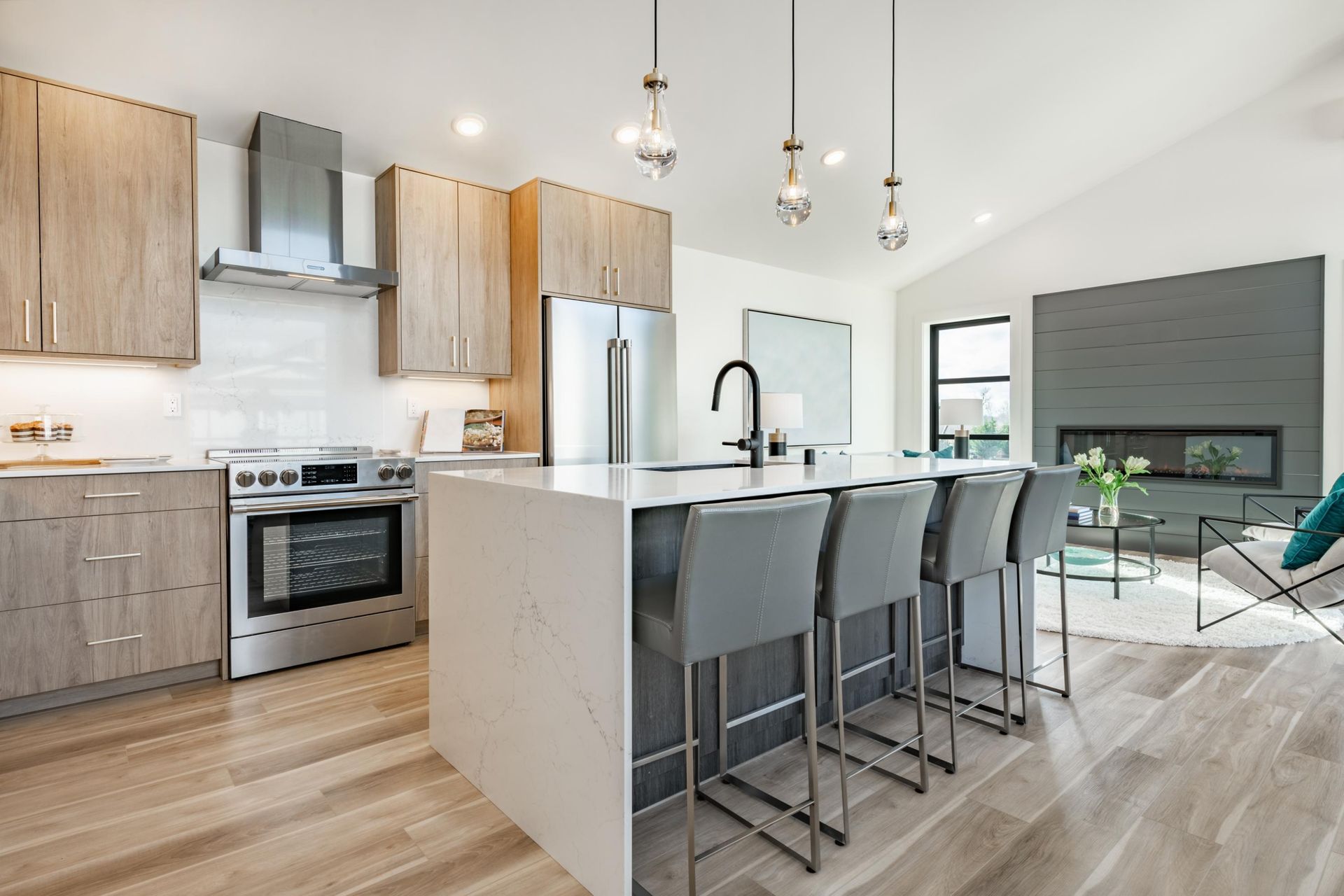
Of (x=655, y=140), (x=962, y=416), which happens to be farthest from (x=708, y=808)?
(x=962, y=416)

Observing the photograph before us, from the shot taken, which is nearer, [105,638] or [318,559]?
[105,638]

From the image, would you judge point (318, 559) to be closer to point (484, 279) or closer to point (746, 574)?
point (484, 279)

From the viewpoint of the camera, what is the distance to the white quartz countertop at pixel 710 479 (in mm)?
1657

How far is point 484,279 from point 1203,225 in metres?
5.32

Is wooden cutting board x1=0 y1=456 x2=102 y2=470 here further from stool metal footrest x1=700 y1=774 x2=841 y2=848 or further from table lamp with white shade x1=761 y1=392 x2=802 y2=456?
table lamp with white shade x1=761 y1=392 x2=802 y2=456

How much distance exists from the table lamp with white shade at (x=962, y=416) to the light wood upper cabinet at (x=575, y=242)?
312 cm

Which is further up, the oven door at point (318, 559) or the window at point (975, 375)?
the window at point (975, 375)

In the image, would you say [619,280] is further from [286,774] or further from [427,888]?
[427,888]

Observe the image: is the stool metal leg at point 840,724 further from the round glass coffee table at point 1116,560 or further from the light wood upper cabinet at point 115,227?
the light wood upper cabinet at point 115,227

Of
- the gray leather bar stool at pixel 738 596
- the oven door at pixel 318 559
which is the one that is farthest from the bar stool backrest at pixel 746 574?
the oven door at pixel 318 559

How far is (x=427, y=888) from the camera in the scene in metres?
1.64

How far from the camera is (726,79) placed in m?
3.75

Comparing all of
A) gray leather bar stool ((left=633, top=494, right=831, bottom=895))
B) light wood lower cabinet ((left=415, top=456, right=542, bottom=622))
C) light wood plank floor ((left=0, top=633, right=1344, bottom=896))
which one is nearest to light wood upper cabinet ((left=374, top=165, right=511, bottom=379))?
light wood lower cabinet ((left=415, top=456, right=542, bottom=622))

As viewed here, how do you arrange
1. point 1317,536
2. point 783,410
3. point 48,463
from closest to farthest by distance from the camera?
point 48,463 → point 1317,536 → point 783,410
